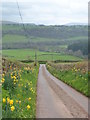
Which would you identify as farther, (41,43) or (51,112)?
(41,43)

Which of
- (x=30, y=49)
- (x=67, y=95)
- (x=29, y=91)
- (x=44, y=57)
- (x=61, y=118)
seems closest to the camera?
(x=61, y=118)

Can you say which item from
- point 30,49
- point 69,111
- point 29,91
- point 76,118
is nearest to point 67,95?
point 29,91

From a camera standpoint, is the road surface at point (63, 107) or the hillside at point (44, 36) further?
the hillside at point (44, 36)

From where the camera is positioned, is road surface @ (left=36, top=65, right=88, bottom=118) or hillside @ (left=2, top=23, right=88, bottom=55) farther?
hillside @ (left=2, top=23, right=88, bottom=55)

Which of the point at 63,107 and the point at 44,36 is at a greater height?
the point at 44,36

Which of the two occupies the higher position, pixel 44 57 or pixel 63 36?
pixel 63 36

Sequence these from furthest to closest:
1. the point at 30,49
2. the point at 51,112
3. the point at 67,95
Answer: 1. the point at 30,49
2. the point at 67,95
3. the point at 51,112

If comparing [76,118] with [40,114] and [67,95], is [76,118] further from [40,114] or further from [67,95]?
[67,95]

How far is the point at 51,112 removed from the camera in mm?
11359

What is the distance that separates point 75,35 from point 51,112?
133035 mm

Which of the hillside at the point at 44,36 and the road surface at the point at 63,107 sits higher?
the hillside at the point at 44,36

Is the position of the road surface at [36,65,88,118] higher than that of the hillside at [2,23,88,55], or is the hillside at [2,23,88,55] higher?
the hillside at [2,23,88,55]

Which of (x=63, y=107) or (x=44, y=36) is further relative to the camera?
(x=44, y=36)

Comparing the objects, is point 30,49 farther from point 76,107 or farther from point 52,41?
point 76,107
